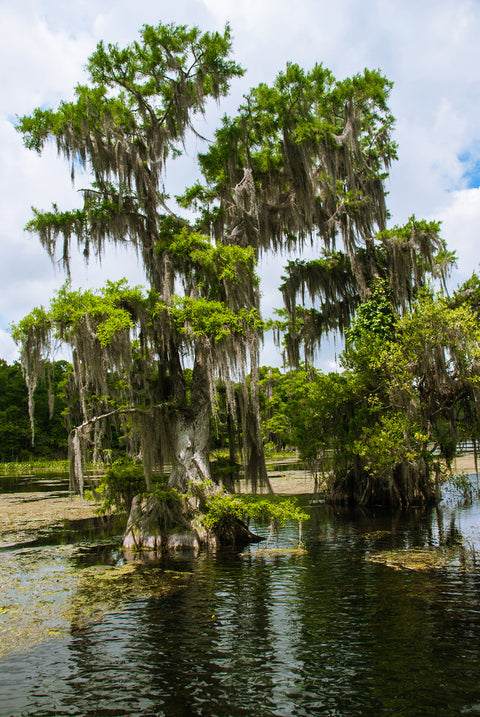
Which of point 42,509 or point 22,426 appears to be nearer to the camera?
point 42,509

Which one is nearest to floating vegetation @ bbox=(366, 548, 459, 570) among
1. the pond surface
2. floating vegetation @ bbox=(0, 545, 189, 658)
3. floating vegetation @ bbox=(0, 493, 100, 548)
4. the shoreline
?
the pond surface

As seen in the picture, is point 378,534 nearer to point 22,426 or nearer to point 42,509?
point 42,509

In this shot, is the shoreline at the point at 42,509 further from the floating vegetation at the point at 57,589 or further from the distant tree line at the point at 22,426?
the distant tree line at the point at 22,426

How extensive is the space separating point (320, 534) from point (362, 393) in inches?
209

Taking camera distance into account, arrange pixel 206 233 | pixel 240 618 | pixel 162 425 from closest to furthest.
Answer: pixel 240 618
pixel 162 425
pixel 206 233

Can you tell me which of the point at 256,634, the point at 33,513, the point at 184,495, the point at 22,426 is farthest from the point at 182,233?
the point at 22,426

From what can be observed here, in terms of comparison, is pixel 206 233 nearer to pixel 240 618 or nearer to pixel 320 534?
pixel 320 534

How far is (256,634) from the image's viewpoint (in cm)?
731

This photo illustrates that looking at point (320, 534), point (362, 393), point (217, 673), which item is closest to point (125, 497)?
point (320, 534)

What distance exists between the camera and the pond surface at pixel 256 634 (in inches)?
216

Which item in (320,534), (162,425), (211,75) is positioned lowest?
(320,534)

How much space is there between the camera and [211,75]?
1523 centimetres

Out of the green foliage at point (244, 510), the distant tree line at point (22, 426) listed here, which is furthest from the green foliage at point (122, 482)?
the distant tree line at point (22, 426)

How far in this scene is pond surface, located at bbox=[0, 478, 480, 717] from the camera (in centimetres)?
550
